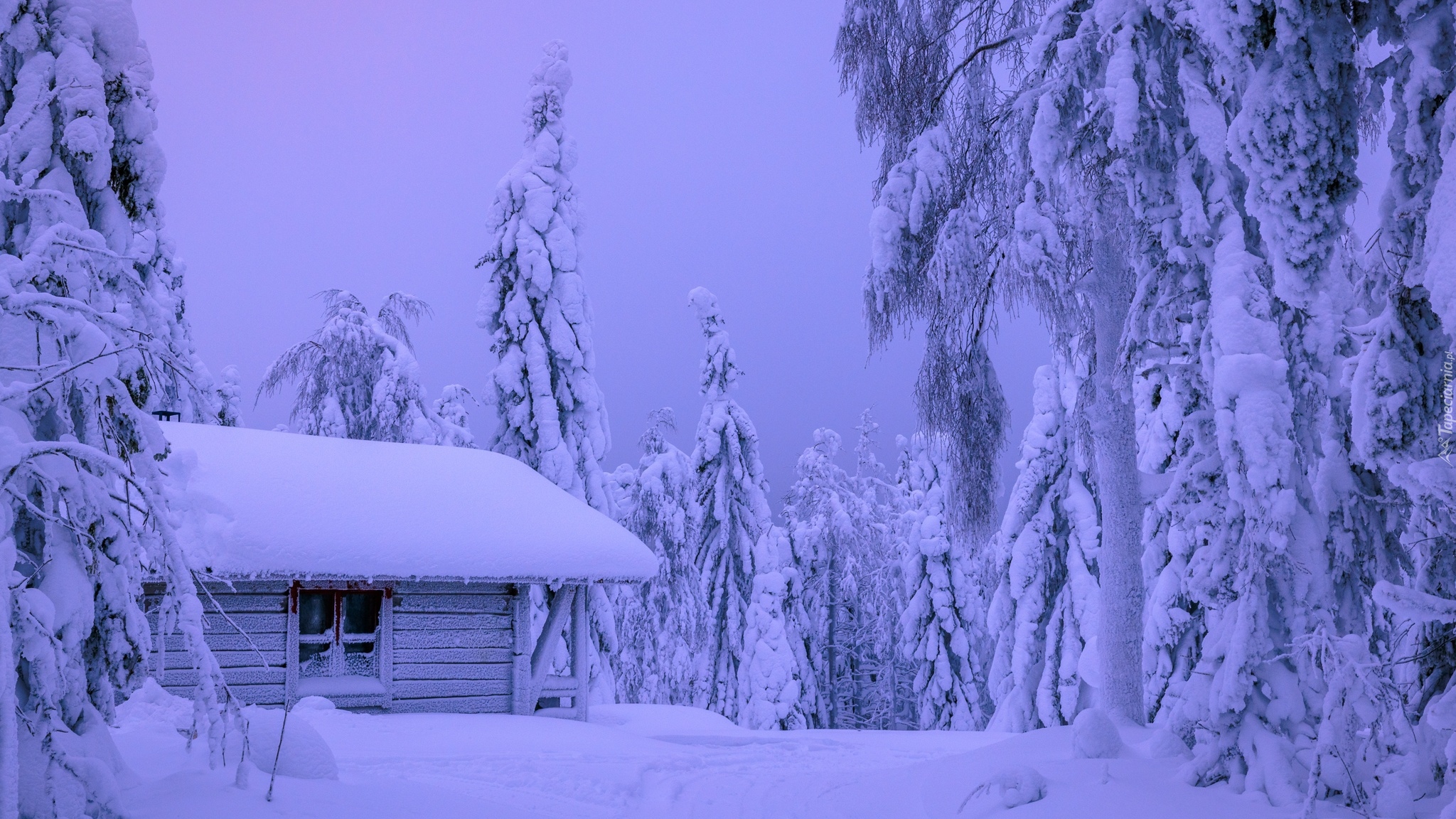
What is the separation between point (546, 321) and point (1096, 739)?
16.2 m

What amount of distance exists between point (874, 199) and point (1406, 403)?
6.93 metres

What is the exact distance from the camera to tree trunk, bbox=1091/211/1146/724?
31.8 feet

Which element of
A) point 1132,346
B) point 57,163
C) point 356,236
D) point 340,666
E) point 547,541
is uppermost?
point 356,236

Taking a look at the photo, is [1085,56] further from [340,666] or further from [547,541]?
[340,666]

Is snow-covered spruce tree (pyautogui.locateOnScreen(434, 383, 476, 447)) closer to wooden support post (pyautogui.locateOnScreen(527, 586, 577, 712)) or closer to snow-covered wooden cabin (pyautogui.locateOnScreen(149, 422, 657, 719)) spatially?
snow-covered wooden cabin (pyautogui.locateOnScreen(149, 422, 657, 719))

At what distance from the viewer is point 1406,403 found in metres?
5.16

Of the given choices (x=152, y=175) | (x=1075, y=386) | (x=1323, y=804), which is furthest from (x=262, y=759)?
(x=1075, y=386)

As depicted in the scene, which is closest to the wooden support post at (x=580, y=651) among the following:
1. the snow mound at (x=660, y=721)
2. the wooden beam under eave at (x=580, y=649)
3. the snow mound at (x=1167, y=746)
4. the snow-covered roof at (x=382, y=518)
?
the wooden beam under eave at (x=580, y=649)

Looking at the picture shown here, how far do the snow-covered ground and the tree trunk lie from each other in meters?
0.80

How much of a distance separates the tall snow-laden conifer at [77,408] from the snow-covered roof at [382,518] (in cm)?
571

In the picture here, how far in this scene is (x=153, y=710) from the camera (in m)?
10.8

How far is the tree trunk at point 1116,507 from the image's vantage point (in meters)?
9.68

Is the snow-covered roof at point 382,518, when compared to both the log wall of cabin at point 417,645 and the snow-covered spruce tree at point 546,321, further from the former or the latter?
the snow-covered spruce tree at point 546,321

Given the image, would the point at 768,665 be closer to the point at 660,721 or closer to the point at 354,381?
the point at 660,721
